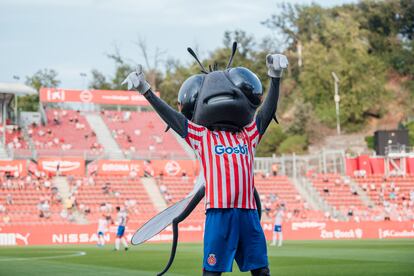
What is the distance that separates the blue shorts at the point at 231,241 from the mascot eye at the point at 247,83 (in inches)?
51.9

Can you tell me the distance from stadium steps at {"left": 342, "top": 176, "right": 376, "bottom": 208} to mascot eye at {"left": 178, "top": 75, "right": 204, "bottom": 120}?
41084 mm

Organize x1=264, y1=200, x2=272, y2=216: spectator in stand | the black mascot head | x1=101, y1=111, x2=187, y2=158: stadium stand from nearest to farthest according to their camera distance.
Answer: the black mascot head
x1=264, y1=200, x2=272, y2=216: spectator in stand
x1=101, y1=111, x2=187, y2=158: stadium stand

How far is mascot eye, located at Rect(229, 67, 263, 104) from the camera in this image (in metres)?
8.24

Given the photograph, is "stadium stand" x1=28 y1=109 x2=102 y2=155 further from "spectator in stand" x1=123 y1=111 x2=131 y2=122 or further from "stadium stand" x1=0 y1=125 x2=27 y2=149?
"spectator in stand" x1=123 y1=111 x2=131 y2=122

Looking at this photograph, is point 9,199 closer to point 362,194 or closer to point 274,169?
point 274,169

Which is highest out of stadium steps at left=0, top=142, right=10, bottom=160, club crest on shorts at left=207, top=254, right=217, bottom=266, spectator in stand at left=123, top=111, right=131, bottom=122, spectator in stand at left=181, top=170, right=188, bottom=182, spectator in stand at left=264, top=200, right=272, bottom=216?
spectator in stand at left=123, top=111, right=131, bottom=122

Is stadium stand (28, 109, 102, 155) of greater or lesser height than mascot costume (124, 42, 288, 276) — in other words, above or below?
above

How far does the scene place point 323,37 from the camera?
3103 inches

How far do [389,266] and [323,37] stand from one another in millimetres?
62792

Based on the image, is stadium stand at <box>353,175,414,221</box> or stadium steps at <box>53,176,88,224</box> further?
stadium stand at <box>353,175,414,221</box>

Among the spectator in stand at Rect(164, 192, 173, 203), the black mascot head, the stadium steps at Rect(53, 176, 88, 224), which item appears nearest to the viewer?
the black mascot head

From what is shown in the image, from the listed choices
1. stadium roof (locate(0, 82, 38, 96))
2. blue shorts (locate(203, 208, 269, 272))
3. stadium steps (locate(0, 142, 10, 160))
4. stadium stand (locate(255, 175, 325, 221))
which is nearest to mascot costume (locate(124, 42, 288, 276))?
blue shorts (locate(203, 208, 269, 272))

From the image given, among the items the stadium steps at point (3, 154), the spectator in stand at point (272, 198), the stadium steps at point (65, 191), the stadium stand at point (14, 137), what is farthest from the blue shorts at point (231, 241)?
the stadium stand at point (14, 137)

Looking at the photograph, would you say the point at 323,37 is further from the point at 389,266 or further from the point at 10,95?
the point at 389,266
